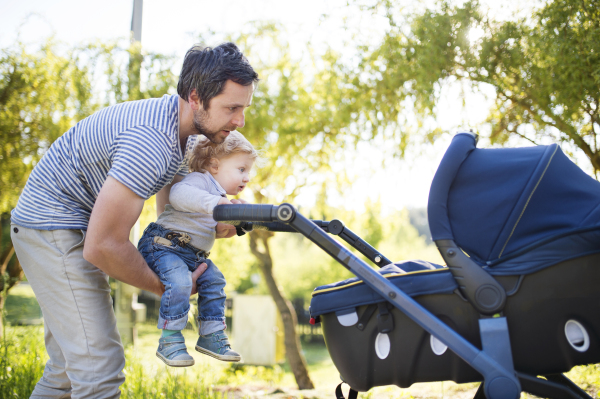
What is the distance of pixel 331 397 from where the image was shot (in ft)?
13.5

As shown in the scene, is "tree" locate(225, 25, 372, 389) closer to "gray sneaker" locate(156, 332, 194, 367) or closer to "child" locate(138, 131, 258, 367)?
"child" locate(138, 131, 258, 367)

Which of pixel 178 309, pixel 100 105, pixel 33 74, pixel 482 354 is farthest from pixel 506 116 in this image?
pixel 33 74

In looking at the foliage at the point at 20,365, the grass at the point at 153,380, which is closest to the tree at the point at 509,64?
the grass at the point at 153,380

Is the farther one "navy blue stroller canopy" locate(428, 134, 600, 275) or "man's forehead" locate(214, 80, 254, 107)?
"man's forehead" locate(214, 80, 254, 107)

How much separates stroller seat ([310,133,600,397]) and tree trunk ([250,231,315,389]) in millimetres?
5090

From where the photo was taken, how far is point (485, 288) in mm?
1564

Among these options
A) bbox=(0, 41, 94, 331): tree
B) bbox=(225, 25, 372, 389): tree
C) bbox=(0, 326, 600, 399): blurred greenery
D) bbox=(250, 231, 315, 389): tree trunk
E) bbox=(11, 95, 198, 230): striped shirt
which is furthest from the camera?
bbox=(250, 231, 315, 389): tree trunk

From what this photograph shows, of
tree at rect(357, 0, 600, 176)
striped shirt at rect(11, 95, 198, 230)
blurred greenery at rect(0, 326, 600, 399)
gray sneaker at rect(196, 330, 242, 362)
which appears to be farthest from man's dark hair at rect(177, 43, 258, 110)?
tree at rect(357, 0, 600, 176)

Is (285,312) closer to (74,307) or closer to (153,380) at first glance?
(153,380)

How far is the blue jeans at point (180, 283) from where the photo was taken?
189 cm

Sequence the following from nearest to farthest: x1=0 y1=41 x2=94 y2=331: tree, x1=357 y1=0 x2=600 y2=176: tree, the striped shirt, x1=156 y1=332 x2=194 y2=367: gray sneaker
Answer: the striped shirt
x1=156 y1=332 x2=194 y2=367: gray sneaker
x1=357 y1=0 x2=600 y2=176: tree
x1=0 y1=41 x2=94 y2=331: tree

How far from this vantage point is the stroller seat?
1.58 meters

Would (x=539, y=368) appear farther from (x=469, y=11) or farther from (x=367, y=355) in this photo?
(x=469, y=11)

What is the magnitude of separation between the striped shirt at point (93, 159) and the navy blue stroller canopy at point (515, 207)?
1.02 m
